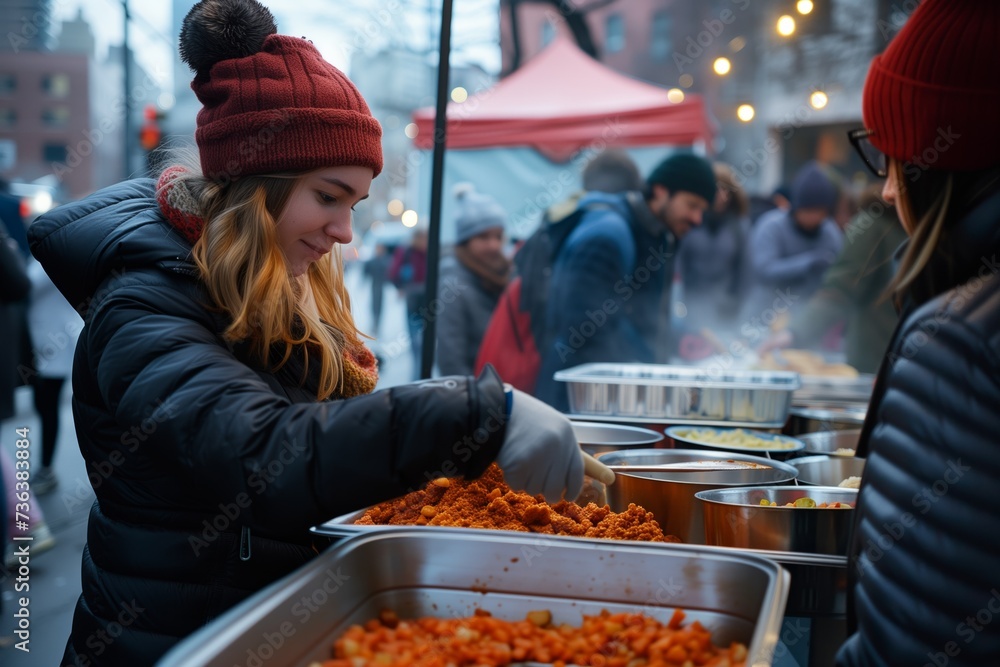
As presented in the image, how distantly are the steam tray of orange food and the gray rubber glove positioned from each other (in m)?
0.51

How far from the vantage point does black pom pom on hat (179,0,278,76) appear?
1603 mm

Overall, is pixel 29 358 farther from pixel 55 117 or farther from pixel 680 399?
pixel 55 117

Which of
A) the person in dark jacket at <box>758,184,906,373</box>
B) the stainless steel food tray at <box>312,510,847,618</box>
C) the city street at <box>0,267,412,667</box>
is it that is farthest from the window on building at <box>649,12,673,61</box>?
the stainless steel food tray at <box>312,510,847,618</box>

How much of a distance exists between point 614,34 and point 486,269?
2316 centimetres

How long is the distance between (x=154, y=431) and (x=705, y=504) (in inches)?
44.5

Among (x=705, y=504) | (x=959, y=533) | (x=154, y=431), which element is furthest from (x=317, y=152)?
(x=959, y=533)

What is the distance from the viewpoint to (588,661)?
1301 mm

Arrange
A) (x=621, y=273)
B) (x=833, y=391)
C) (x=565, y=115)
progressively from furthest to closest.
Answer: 1. (x=565, y=115)
2. (x=621, y=273)
3. (x=833, y=391)

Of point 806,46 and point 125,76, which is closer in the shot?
point 125,76

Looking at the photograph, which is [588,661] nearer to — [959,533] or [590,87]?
[959,533]

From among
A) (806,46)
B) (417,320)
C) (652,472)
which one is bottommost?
(417,320)

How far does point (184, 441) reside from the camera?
1280 millimetres

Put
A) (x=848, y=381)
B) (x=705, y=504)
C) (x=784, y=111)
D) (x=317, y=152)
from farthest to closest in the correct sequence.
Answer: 1. (x=784, y=111)
2. (x=848, y=381)
3. (x=705, y=504)
4. (x=317, y=152)

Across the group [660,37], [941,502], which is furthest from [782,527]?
[660,37]
